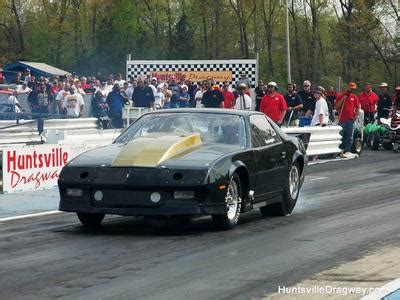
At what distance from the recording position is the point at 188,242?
31.6 feet

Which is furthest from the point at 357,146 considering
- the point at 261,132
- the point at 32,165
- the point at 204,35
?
the point at 204,35

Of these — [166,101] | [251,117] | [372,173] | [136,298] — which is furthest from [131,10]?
[136,298]

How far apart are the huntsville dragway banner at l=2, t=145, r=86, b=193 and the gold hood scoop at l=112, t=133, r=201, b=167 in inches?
165

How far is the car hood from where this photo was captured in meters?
10.1

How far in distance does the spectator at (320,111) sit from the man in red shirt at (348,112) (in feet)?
0.98

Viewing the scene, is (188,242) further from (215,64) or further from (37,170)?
(215,64)

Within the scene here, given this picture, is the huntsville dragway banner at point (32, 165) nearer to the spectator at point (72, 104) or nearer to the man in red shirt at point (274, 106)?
the man in red shirt at point (274, 106)

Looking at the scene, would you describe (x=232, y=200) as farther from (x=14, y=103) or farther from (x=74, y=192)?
(x=14, y=103)

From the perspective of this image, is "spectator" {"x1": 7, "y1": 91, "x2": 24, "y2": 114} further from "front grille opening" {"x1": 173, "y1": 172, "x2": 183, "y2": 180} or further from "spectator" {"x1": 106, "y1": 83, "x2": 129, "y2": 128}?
"front grille opening" {"x1": 173, "y1": 172, "x2": 183, "y2": 180}

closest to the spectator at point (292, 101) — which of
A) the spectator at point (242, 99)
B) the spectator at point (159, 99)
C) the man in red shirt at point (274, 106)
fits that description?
the spectator at point (242, 99)

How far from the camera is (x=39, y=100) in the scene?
25.0 metres

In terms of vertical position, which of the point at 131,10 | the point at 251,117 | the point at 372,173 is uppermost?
the point at 131,10

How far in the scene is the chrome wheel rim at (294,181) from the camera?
12.1 m

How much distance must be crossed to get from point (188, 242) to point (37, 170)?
19.9 ft
